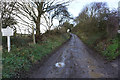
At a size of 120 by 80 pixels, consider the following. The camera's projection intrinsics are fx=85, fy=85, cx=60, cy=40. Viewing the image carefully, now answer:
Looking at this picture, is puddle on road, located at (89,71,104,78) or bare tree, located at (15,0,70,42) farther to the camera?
bare tree, located at (15,0,70,42)

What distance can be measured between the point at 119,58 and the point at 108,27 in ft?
16.0

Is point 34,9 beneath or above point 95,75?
above

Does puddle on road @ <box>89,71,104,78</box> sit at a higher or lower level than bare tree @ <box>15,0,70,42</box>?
lower

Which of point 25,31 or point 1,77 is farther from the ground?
point 25,31

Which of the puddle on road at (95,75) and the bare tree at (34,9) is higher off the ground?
the bare tree at (34,9)

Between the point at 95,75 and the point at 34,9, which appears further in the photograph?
the point at 34,9

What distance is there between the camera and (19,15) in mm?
9562

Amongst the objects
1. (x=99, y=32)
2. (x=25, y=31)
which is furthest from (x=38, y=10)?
(x=99, y=32)

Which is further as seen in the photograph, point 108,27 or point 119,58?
point 108,27

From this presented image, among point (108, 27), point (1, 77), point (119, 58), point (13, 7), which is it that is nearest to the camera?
point (1, 77)

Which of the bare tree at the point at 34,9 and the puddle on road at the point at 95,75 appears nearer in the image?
the puddle on road at the point at 95,75

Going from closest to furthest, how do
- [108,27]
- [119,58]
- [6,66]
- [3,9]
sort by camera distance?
[6,66] → [119,58] → [3,9] → [108,27]

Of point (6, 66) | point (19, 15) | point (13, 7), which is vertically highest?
point (13, 7)

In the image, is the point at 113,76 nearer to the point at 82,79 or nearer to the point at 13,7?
the point at 82,79
